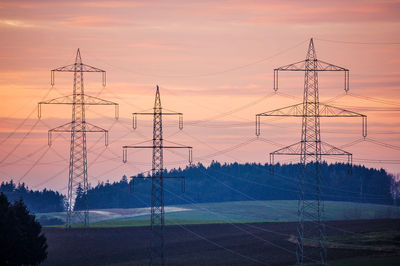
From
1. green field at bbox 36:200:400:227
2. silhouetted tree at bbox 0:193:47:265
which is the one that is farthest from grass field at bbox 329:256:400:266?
green field at bbox 36:200:400:227

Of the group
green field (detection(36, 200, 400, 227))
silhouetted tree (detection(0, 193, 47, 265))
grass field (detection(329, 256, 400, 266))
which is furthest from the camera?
green field (detection(36, 200, 400, 227))

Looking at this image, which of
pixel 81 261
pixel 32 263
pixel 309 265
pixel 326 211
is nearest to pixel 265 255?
pixel 309 265

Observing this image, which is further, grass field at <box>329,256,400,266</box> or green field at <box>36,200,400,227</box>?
green field at <box>36,200,400,227</box>

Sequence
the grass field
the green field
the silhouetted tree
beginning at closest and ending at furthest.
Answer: the grass field
the silhouetted tree
the green field

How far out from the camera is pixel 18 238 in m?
79.5

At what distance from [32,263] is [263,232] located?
46857 millimetres

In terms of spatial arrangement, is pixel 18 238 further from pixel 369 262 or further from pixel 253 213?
pixel 253 213

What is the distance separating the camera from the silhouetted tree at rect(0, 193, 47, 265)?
7775 centimetres

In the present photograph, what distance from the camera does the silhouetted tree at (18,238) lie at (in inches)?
3061

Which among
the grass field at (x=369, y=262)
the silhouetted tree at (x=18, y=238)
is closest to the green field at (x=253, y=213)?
the silhouetted tree at (x=18, y=238)

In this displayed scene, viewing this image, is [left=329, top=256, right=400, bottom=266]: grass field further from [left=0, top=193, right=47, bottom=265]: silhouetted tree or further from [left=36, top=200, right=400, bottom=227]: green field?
[left=36, top=200, right=400, bottom=227]: green field

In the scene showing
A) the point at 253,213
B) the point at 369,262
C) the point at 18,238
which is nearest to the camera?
the point at 369,262

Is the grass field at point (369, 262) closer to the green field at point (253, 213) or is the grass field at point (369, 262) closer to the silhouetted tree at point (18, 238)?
the silhouetted tree at point (18, 238)

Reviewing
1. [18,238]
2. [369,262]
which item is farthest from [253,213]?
[18,238]
